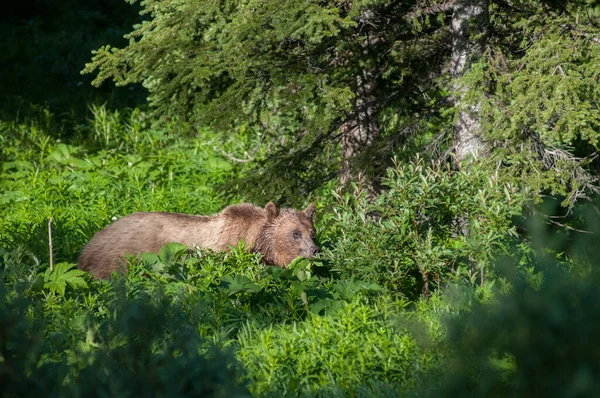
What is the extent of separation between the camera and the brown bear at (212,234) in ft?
26.8

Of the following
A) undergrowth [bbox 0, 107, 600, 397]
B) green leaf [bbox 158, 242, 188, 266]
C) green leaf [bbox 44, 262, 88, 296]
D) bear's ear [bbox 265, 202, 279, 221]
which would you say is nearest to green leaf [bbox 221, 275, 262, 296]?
undergrowth [bbox 0, 107, 600, 397]

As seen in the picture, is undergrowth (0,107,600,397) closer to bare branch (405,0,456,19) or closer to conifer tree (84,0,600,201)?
conifer tree (84,0,600,201)

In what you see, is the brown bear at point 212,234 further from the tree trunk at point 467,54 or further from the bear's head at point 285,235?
the tree trunk at point 467,54

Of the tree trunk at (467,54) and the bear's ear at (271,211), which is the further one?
the bear's ear at (271,211)

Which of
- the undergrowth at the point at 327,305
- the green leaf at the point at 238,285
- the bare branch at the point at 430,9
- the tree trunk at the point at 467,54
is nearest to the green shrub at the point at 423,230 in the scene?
the undergrowth at the point at 327,305

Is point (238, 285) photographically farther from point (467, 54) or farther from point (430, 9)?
point (430, 9)

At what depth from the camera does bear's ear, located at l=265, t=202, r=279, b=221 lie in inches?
326

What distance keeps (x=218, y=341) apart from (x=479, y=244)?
2.19 m

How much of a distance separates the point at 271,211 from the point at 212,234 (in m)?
0.62

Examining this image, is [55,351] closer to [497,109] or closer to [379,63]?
[497,109]

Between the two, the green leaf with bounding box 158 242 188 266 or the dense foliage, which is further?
the green leaf with bounding box 158 242 188 266

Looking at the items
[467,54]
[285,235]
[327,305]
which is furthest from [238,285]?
[467,54]

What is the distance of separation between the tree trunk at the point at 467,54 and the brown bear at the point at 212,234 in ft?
5.19

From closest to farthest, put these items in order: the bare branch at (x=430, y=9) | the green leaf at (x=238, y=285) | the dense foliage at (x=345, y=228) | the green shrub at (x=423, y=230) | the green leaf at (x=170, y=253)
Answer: the dense foliage at (x=345, y=228)
the green leaf at (x=238, y=285)
the green shrub at (x=423, y=230)
the green leaf at (x=170, y=253)
the bare branch at (x=430, y=9)
